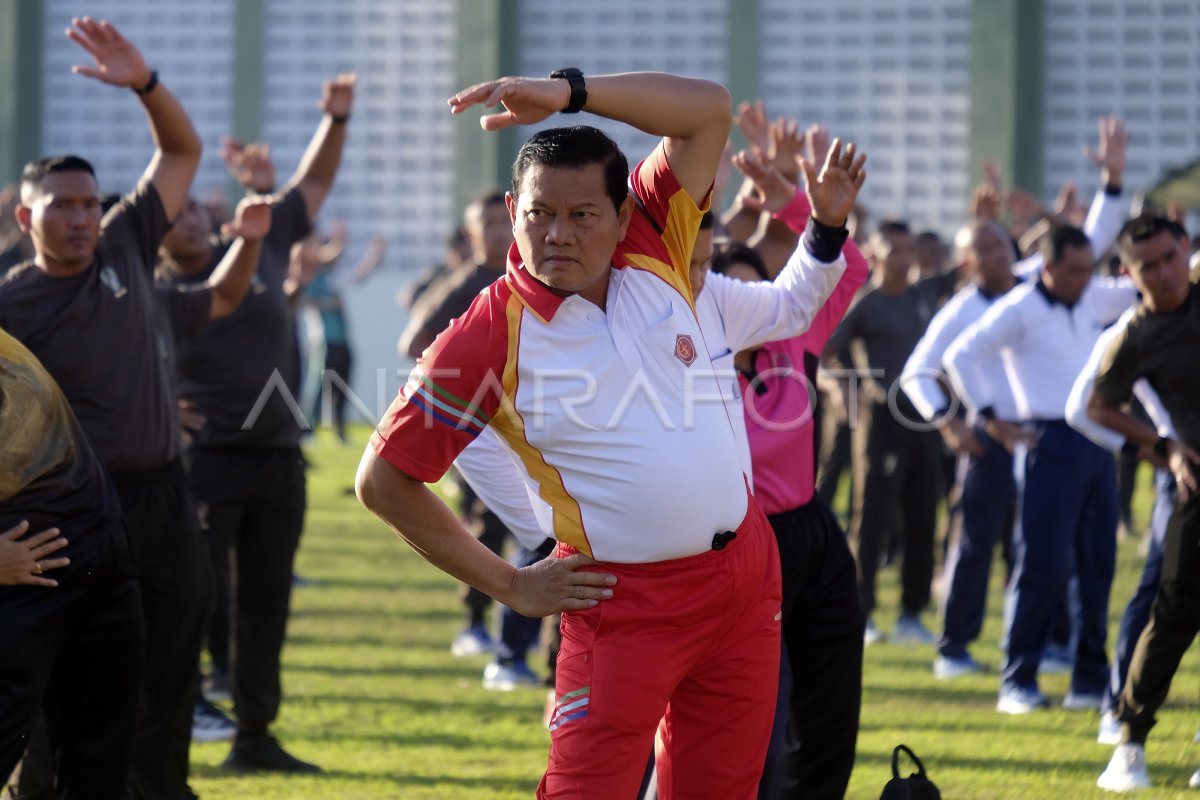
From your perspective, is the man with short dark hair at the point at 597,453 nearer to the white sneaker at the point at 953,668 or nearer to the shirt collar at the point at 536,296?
the shirt collar at the point at 536,296

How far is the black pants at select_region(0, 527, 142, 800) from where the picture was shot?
15.2ft

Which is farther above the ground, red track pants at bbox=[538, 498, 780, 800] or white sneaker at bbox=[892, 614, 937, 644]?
red track pants at bbox=[538, 498, 780, 800]

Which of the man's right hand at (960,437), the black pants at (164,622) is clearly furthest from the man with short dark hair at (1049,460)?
the black pants at (164,622)

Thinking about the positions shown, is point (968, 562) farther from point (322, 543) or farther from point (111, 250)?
point (322, 543)

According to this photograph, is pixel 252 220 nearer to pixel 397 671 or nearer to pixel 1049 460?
pixel 397 671

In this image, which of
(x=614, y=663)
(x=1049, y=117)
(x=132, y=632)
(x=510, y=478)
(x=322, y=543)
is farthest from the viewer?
(x=1049, y=117)

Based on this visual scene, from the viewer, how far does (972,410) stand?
9406mm

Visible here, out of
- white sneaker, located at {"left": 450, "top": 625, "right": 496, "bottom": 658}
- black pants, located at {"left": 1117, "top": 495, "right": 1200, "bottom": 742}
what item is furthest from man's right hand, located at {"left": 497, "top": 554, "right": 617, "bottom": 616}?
white sneaker, located at {"left": 450, "top": 625, "right": 496, "bottom": 658}

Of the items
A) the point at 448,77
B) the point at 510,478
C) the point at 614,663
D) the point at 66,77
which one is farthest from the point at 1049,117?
the point at 614,663

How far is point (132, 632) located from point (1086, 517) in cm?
543

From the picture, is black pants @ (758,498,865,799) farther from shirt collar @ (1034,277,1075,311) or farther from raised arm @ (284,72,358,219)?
shirt collar @ (1034,277,1075,311)

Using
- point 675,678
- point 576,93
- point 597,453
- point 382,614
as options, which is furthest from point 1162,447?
point 382,614

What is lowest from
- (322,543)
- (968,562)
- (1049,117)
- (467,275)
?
(322,543)

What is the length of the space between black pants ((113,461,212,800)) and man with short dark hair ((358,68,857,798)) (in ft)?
6.67
